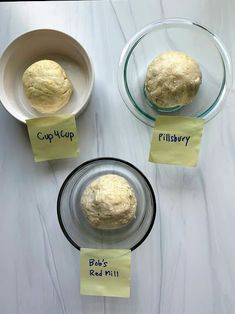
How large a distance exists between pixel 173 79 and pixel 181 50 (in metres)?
0.10

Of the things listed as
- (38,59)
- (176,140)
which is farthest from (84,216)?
(38,59)

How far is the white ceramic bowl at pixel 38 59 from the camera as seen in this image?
2.52ft

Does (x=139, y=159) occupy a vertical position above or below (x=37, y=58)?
below

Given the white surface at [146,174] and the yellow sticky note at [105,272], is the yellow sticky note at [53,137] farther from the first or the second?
the yellow sticky note at [105,272]

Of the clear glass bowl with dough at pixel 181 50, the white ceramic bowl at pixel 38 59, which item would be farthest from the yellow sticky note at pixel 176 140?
the white ceramic bowl at pixel 38 59

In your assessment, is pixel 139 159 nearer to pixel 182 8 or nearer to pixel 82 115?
pixel 82 115

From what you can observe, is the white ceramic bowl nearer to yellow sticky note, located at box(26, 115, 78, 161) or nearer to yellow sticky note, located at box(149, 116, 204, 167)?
yellow sticky note, located at box(26, 115, 78, 161)

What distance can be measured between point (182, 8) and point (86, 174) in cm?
40

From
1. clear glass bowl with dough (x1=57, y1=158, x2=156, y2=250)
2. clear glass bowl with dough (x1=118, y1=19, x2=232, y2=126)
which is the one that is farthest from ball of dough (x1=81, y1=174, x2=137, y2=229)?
clear glass bowl with dough (x1=118, y1=19, x2=232, y2=126)

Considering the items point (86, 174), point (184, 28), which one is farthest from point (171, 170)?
point (184, 28)

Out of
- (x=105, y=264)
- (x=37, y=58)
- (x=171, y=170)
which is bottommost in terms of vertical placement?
(x=105, y=264)

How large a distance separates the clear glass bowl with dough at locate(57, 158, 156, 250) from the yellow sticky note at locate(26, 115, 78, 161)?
5cm

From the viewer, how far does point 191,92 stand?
2.40 feet

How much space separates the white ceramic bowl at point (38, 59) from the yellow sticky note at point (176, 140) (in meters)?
0.16
